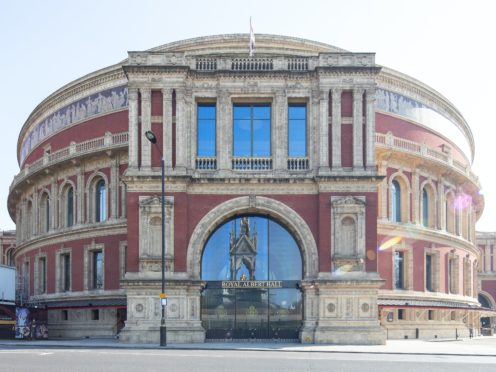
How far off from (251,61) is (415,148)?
18890mm

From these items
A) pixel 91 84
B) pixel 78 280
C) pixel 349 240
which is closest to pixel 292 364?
pixel 349 240

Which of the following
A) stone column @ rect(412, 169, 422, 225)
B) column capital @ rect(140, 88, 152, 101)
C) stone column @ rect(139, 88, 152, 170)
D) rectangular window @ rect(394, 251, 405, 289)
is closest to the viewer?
stone column @ rect(139, 88, 152, 170)

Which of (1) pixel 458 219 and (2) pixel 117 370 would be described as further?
(1) pixel 458 219

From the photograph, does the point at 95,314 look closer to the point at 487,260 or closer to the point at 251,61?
the point at 251,61

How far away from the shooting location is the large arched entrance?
3909cm

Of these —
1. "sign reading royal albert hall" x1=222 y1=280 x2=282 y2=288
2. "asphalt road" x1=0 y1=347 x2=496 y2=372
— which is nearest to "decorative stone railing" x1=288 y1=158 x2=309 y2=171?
"sign reading royal albert hall" x1=222 y1=280 x2=282 y2=288

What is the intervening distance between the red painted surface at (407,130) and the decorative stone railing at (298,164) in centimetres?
1408

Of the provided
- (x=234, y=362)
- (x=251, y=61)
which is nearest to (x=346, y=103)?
(x=251, y=61)

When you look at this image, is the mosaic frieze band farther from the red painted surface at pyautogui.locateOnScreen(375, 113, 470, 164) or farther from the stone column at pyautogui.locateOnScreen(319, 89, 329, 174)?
the red painted surface at pyautogui.locateOnScreen(375, 113, 470, 164)

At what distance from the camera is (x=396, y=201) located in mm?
54000

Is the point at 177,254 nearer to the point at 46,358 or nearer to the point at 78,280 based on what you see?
the point at 46,358

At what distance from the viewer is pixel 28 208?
64.3 m

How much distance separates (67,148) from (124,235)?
354 inches

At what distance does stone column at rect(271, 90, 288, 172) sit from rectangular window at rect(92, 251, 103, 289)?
19822 mm
